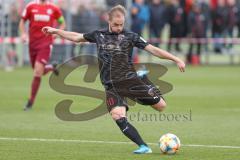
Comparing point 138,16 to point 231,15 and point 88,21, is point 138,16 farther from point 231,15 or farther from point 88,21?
point 231,15

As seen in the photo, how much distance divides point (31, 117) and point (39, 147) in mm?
3923

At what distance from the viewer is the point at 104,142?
1109cm

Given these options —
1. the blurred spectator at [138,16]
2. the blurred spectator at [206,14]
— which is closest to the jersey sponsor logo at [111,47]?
the blurred spectator at [138,16]

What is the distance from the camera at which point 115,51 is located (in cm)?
1033

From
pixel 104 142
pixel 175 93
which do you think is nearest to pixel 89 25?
pixel 175 93

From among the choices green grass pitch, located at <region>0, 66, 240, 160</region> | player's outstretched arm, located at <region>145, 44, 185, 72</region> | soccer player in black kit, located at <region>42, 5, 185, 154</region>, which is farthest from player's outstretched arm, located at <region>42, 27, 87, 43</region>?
green grass pitch, located at <region>0, 66, 240, 160</region>

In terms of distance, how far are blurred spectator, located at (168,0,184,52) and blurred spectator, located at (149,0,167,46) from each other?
0.98 ft

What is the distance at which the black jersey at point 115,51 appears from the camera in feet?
33.7

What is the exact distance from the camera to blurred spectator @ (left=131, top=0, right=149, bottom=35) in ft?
103

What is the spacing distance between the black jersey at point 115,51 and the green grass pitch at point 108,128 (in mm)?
1044

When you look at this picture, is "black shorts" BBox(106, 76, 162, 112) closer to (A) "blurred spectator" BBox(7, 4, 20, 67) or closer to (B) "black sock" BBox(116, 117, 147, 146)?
(B) "black sock" BBox(116, 117, 147, 146)

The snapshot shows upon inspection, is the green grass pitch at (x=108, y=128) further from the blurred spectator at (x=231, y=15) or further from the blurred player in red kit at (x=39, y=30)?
the blurred spectator at (x=231, y=15)

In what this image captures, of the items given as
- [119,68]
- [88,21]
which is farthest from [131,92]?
[88,21]

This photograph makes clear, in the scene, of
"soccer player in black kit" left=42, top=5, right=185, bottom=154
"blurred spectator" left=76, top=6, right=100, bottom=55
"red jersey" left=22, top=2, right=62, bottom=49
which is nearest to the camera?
"soccer player in black kit" left=42, top=5, right=185, bottom=154
